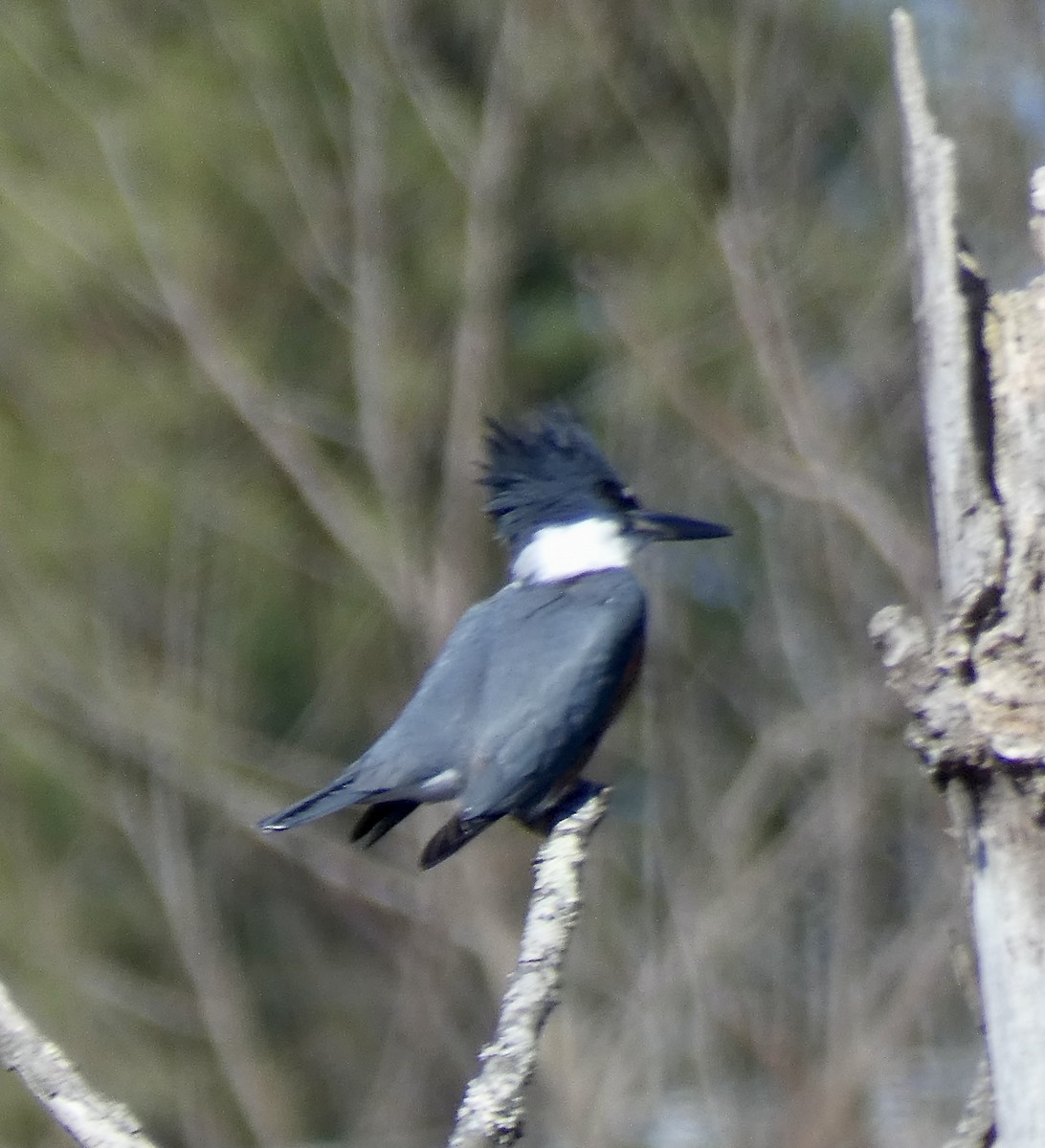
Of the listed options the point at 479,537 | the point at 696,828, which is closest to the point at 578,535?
the point at 696,828

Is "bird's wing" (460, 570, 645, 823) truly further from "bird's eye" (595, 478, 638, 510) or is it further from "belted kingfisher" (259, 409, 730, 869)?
"bird's eye" (595, 478, 638, 510)

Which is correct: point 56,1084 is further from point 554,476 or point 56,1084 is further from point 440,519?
point 440,519

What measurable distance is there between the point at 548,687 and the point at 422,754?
217 mm

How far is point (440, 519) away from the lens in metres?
4.88

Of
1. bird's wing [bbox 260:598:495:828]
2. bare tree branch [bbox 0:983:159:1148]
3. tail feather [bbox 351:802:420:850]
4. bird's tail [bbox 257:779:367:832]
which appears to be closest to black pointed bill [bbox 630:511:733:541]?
bird's wing [bbox 260:598:495:828]

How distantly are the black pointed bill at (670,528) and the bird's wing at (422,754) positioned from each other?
49 centimetres

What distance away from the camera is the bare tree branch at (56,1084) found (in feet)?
5.01

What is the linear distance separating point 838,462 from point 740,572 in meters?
0.68

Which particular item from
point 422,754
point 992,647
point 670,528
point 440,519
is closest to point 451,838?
point 422,754

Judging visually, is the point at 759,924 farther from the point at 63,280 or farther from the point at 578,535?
the point at 63,280

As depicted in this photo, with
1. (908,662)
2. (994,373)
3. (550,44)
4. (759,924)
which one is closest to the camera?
(908,662)

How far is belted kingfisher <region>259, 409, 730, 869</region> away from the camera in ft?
7.88

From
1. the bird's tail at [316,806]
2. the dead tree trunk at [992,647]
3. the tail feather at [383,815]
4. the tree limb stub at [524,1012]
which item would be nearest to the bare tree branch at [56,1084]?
the tree limb stub at [524,1012]

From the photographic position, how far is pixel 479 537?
193 inches
